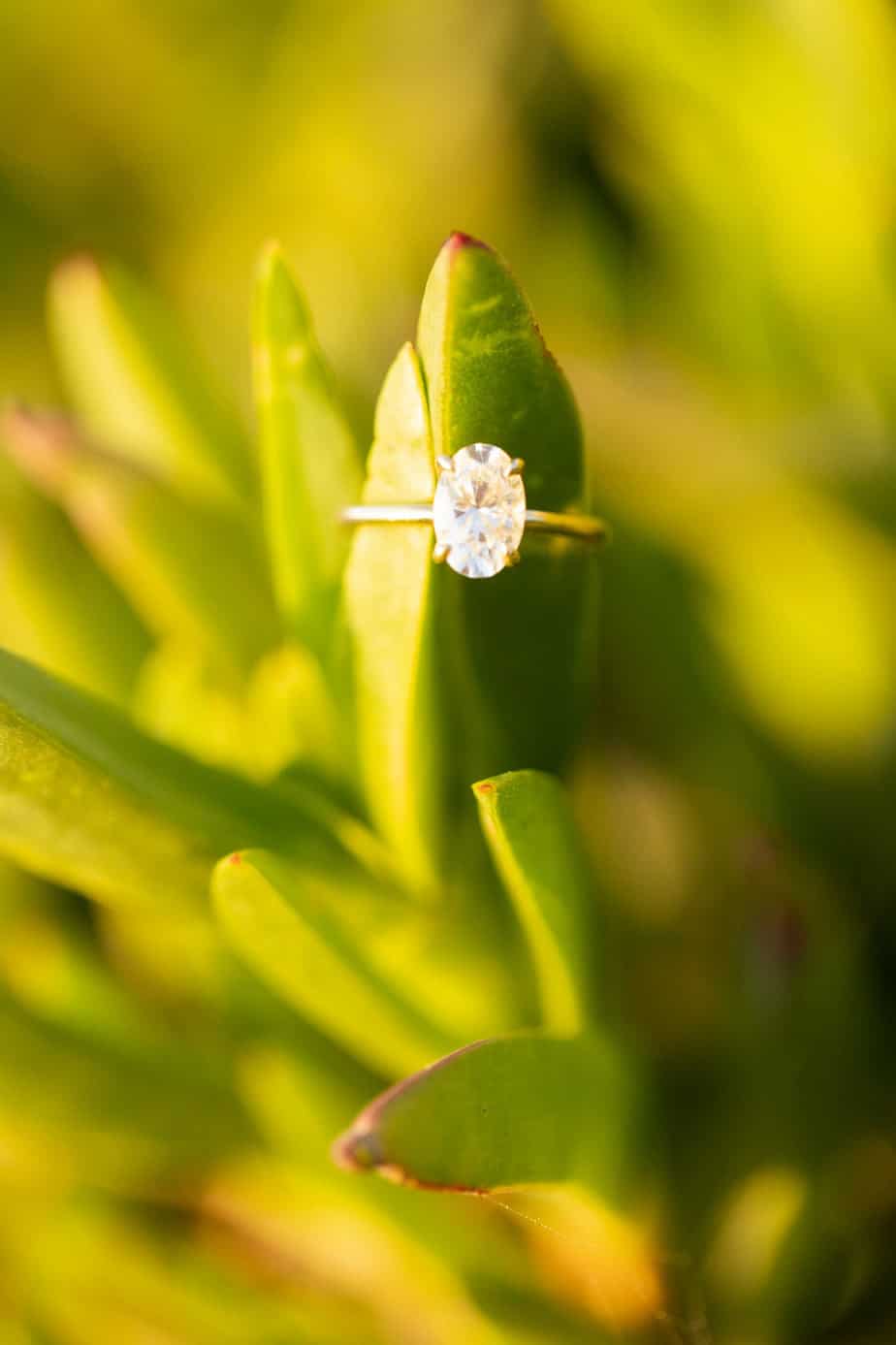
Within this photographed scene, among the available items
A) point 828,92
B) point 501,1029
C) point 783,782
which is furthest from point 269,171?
point 501,1029

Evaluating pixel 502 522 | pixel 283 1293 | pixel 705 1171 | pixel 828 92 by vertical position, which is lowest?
pixel 283 1293

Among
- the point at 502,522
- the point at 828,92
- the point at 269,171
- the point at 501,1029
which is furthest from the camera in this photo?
the point at 269,171

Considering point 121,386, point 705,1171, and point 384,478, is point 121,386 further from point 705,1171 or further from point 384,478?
point 705,1171

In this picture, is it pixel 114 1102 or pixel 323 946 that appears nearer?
pixel 323 946

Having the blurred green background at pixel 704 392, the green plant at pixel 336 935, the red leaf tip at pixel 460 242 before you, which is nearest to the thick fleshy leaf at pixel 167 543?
the green plant at pixel 336 935

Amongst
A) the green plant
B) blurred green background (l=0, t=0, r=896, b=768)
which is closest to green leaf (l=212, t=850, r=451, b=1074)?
the green plant

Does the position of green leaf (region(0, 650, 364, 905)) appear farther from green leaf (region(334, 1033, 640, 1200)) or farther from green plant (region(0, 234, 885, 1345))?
green leaf (region(334, 1033, 640, 1200))

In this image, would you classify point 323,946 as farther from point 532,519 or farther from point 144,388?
point 144,388

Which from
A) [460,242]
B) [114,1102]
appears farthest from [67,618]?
[460,242]
